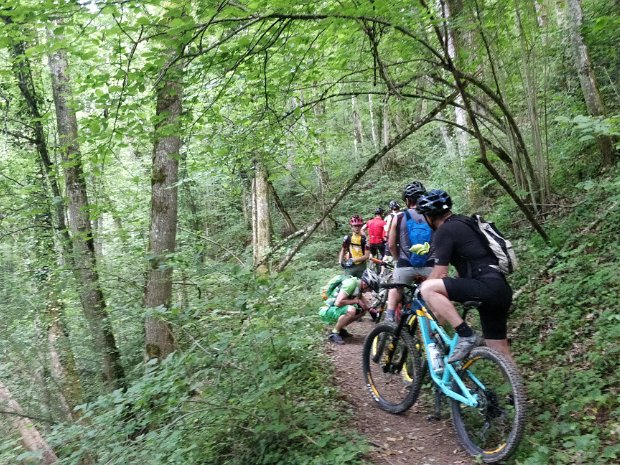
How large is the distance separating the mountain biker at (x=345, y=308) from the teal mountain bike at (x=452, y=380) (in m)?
2.10

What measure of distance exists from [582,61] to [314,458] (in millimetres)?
7824

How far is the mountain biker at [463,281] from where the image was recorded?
392 centimetres

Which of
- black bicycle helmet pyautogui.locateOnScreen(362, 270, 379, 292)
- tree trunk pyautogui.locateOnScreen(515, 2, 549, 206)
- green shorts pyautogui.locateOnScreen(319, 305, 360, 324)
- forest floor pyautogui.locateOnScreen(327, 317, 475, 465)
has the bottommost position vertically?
forest floor pyautogui.locateOnScreen(327, 317, 475, 465)

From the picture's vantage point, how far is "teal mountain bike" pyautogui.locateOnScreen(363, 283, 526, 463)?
11.5 ft

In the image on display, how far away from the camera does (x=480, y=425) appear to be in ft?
13.2

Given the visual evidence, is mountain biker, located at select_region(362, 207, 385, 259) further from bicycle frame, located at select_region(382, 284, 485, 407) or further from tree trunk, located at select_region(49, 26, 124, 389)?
tree trunk, located at select_region(49, 26, 124, 389)

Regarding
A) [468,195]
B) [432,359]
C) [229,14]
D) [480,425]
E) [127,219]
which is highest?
[229,14]

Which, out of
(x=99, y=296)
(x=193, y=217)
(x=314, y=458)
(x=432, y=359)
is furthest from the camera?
(x=193, y=217)

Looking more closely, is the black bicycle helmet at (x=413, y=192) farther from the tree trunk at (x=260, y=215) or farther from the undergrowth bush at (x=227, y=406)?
the tree trunk at (x=260, y=215)

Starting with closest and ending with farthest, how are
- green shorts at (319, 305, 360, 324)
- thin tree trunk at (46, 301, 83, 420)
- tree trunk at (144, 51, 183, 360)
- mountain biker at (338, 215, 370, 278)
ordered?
1. tree trunk at (144, 51, 183, 360)
2. green shorts at (319, 305, 360, 324)
3. mountain biker at (338, 215, 370, 278)
4. thin tree trunk at (46, 301, 83, 420)

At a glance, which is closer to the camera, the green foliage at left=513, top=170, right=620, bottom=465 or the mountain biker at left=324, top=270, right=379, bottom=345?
the green foliage at left=513, top=170, right=620, bottom=465

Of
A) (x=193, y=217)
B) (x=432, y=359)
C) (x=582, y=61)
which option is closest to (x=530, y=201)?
(x=582, y=61)

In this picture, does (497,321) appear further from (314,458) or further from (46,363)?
(46,363)

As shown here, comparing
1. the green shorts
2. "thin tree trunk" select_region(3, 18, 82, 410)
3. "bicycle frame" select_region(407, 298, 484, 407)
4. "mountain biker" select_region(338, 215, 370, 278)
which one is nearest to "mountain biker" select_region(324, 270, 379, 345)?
the green shorts
